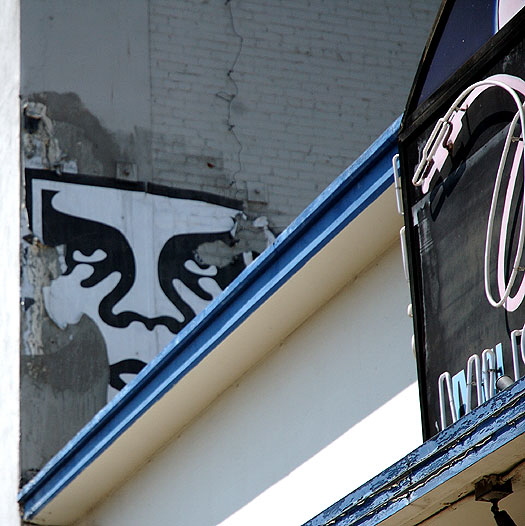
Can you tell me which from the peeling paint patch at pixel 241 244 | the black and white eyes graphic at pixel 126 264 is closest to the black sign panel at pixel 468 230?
the black and white eyes graphic at pixel 126 264

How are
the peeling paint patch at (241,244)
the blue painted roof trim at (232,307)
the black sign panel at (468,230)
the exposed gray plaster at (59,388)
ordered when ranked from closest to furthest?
the black sign panel at (468,230), the blue painted roof trim at (232,307), the exposed gray plaster at (59,388), the peeling paint patch at (241,244)

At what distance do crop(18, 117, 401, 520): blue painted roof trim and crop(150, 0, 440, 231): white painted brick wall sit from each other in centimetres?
360

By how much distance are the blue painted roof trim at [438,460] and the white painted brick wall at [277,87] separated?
6.84 metres

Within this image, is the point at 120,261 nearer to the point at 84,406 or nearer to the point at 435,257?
the point at 84,406

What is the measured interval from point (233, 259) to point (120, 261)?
0.97 meters

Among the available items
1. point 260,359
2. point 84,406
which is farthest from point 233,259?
point 260,359

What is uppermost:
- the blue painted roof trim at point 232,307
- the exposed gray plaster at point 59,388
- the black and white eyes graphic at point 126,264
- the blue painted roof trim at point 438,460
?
the black and white eyes graphic at point 126,264

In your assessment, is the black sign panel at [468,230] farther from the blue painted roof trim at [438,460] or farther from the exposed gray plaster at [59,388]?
the exposed gray plaster at [59,388]

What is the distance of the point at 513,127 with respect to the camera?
508cm

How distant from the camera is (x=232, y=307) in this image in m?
7.25

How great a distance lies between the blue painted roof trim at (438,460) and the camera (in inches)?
174

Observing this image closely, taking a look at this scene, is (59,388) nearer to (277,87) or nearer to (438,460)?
(277,87)

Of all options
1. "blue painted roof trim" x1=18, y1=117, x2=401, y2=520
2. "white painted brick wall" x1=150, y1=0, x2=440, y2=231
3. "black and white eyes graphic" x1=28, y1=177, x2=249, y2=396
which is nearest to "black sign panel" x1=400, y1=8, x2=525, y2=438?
"blue painted roof trim" x1=18, y1=117, x2=401, y2=520

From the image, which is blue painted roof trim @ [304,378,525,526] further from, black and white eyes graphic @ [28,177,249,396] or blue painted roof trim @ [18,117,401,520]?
black and white eyes graphic @ [28,177,249,396]
